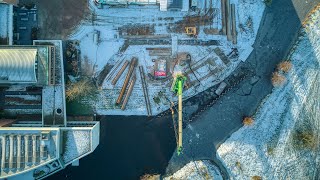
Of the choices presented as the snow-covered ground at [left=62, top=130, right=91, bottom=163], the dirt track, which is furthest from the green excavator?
the dirt track

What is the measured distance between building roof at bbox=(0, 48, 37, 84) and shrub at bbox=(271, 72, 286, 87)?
21159mm

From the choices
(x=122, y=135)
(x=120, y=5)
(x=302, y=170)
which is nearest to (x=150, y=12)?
(x=120, y=5)

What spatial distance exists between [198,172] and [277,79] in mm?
11207

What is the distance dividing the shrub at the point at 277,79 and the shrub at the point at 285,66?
1.81 ft

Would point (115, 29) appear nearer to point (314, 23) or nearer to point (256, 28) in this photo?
point (256, 28)

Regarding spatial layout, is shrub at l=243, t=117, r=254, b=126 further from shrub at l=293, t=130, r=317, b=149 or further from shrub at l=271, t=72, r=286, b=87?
shrub at l=293, t=130, r=317, b=149

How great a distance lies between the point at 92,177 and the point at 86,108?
6584mm

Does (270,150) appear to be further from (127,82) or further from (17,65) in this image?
(17,65)

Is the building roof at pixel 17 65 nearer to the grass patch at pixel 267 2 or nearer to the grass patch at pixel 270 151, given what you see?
the grass patch at pixel 267 2

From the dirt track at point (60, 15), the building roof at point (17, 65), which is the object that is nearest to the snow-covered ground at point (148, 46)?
the dirt track at point (60, 15)

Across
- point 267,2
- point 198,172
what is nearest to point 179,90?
point 198,172

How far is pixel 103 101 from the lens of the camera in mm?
34938

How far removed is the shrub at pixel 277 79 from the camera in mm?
34156

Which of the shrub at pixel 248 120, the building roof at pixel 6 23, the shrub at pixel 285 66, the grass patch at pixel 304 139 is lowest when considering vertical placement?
the grass patch at pixel 304 139
